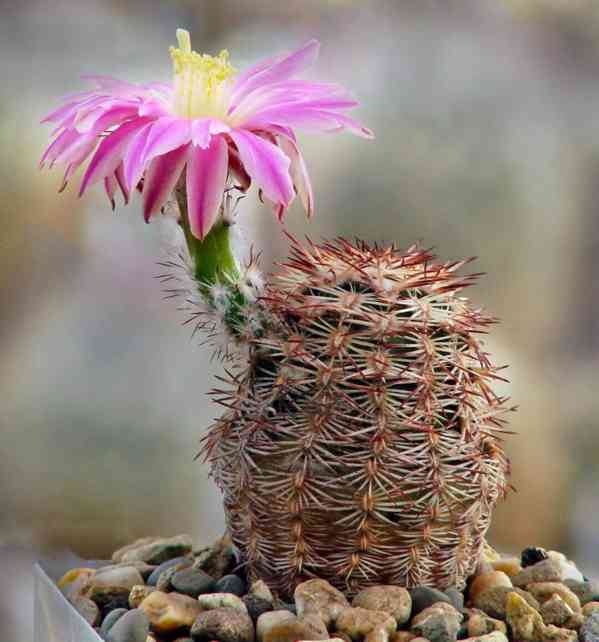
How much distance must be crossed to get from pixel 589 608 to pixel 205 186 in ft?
1.65

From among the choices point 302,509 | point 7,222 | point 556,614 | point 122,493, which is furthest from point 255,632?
point 7,222

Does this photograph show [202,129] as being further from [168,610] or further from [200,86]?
[168,610]

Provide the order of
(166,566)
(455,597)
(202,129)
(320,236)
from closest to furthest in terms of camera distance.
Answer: (202,129) < (455,597) < (166,566) < (320,236)

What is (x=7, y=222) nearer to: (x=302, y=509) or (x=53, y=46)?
(x=53, y=46)

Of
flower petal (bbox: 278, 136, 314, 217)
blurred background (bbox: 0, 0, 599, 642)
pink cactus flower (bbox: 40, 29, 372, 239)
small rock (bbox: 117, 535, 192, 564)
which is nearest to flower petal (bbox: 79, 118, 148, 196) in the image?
pink cactus flower (bbox: 40, 29, 372, 239)

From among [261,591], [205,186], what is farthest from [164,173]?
[261,591]

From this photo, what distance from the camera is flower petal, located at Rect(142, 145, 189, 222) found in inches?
30.3

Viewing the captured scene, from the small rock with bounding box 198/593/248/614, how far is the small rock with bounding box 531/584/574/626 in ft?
0.85

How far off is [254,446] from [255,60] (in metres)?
0.50

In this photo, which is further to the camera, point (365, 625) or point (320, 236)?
point (320, 236)

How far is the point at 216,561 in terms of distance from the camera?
3.01 ft

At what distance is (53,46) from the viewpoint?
1.06 meters

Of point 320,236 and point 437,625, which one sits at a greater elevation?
point 320,236

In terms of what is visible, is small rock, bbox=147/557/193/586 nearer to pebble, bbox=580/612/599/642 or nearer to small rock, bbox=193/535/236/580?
small rock, bbox=193/535/236/580
